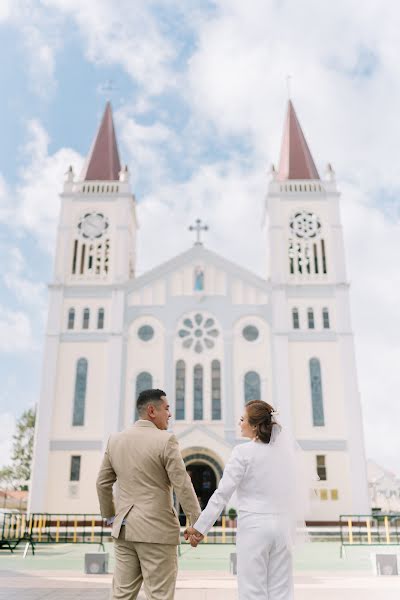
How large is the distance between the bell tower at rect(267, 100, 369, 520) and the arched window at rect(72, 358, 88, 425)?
1002 cm

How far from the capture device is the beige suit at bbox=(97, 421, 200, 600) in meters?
4.15

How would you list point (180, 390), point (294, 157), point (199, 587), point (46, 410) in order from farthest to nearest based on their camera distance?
point (294, 157) < point (180, 390) < point (46, 410) < point (199, 587)

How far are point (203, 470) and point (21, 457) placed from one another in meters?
27.4

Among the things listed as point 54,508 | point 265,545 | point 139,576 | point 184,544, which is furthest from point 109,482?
point 54,508

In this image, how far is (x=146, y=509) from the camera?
423cm

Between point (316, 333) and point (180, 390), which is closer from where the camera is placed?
point (180, 390)

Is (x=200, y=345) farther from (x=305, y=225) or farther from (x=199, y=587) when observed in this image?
(x=199, y=587)

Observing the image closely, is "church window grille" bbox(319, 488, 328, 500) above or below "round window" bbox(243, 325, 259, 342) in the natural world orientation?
below

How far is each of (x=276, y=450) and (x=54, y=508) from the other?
2541 centimetres

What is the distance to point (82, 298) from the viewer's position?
31.1 meters

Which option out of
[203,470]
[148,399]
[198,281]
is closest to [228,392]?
[203,470]

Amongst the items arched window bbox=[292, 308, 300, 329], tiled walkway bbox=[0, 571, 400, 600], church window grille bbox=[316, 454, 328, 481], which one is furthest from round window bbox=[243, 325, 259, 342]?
tiled walkway bbox=[0, 571, 400, 600]

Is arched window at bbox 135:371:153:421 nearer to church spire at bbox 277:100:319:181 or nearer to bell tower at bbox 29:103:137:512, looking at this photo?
bell tower at bbox 29:103:137:512

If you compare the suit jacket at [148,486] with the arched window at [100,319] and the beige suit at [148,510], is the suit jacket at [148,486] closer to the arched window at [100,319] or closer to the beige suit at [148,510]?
the beige suit at [148,510]
